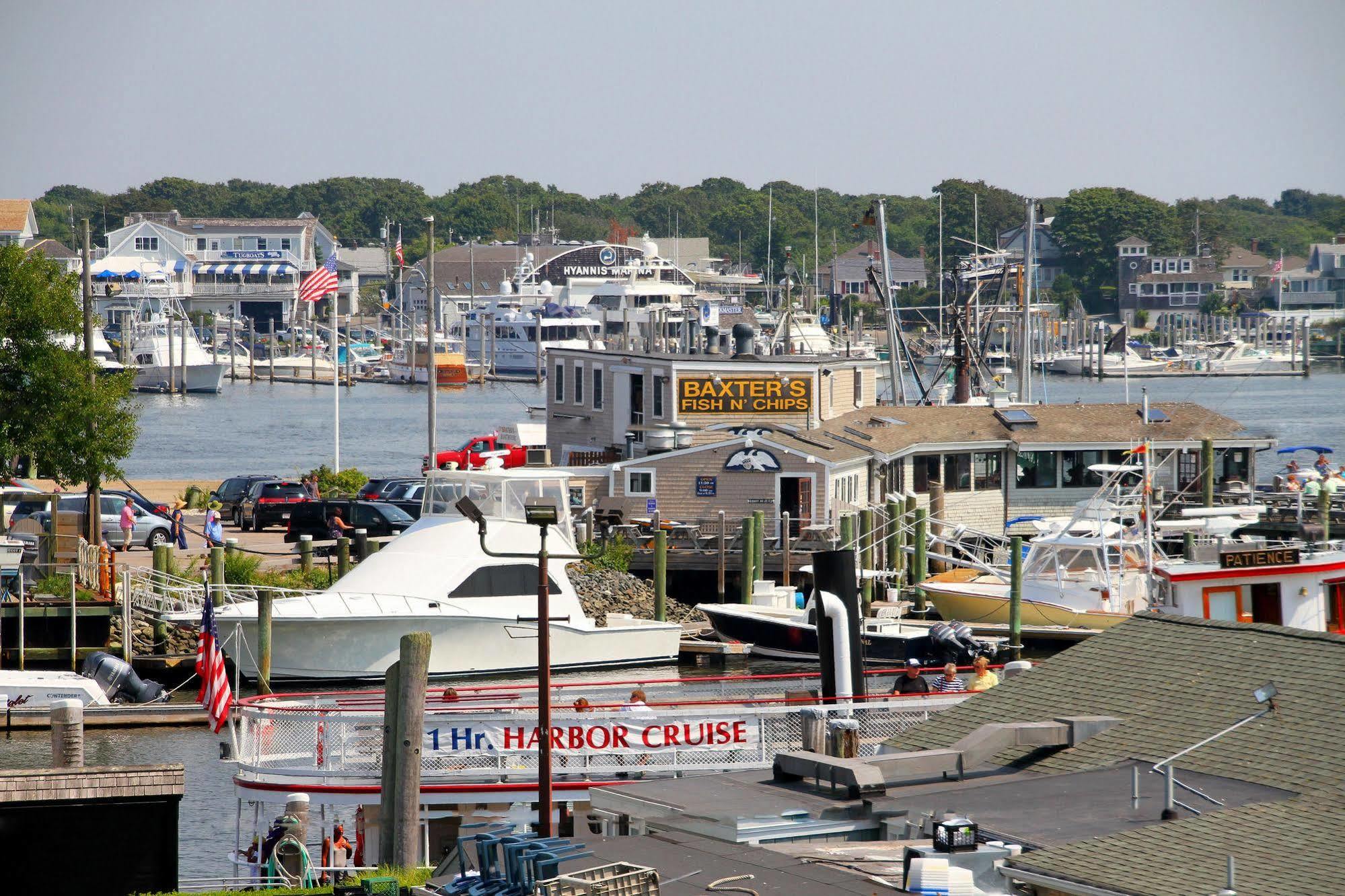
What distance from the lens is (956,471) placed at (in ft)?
155

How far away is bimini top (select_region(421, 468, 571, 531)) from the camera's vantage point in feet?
113

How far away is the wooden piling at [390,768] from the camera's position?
709 inches

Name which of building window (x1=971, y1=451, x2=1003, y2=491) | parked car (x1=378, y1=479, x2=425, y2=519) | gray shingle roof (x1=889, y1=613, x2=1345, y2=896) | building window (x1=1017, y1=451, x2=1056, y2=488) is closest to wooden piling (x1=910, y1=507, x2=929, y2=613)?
building window (x1=971, y1=451, x2=1003, y2=491)

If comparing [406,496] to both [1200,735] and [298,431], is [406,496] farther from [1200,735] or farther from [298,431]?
[298,431]

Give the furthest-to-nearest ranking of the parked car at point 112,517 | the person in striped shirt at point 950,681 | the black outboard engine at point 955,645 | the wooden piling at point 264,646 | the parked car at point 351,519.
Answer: the parked car at point 351,519
the parked car at point 112,517
the black outboard engine at point 955,645
the wooden piling at point 264,646
the person in striped shirt at point 950,681

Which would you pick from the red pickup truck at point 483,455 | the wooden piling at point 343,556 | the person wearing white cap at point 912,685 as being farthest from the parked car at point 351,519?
the person wearing white cap at point 912,685

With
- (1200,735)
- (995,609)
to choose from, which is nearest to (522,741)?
(1200,735)

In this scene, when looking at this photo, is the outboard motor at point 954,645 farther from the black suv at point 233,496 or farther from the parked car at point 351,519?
the black suv at point 233,496

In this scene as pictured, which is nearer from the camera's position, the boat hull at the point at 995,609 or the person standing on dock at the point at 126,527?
the boat hull at the point at 995,609

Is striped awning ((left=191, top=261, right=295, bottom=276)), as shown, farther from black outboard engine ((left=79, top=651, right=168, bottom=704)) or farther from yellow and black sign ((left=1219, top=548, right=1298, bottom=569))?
yellow and black sign ((left=1219, top=548, right=1298, bottom=569))

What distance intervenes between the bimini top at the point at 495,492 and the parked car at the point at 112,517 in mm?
10922

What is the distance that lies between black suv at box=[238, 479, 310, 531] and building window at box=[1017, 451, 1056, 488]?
19.5 meters

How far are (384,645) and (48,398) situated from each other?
11.1 m

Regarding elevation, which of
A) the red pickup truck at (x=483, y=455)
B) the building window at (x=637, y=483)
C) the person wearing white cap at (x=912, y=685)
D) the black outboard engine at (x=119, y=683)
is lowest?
the black outboard engine at (x=119, y=683)
